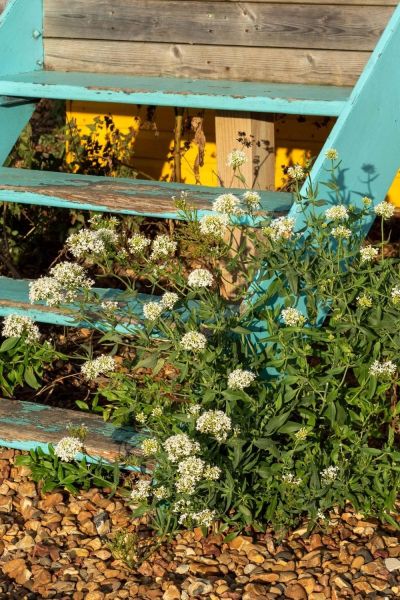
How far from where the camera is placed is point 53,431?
Answer: 12.3ft

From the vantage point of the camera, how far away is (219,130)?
15.4 feet

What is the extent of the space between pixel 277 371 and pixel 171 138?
310 cm

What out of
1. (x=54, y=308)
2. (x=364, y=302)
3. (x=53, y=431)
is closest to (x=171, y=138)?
(x=54, y=308)

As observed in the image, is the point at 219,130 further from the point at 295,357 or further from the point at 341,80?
the point at 295,357

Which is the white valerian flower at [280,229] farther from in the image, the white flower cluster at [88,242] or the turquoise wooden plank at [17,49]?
the turquoise wooden plank at [17,49]

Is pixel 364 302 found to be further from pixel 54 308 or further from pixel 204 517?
pixel 54 308

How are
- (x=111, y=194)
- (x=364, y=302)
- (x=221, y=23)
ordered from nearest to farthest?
(x=364, y=302)
(x=111, y=194)
(x=221, y=23)

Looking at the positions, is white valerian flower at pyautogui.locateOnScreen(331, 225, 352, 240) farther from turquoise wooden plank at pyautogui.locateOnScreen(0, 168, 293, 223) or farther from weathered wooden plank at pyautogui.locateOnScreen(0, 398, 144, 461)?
weathered wooden plank at pyautogui.locateOnScreen(0, 398, 144, 461)

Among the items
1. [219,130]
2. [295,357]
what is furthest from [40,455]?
[219,130]

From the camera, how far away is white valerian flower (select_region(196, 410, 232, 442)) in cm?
292

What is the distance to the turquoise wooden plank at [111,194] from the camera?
3.78 meters

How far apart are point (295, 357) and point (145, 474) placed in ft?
2.26

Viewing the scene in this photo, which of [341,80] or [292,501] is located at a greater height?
[341,80]

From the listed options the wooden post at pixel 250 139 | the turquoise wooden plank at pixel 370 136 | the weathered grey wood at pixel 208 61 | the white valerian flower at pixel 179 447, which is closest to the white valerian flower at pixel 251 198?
the turquoise wooden plank at pixel 370 136
